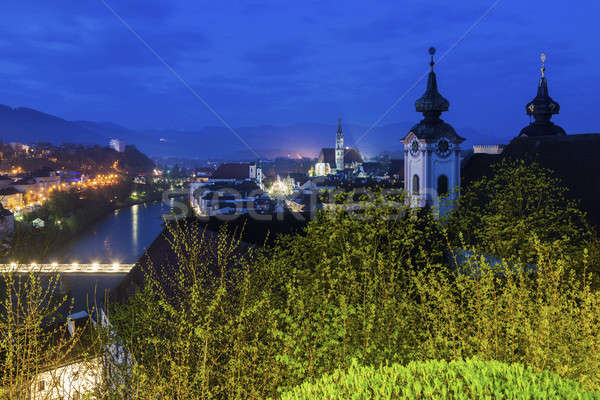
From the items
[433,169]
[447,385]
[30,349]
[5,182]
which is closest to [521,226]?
[447,385]

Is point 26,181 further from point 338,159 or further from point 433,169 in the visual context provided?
point 338,159

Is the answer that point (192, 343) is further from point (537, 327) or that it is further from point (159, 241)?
point (159, 241)

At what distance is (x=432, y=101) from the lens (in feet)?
69.9

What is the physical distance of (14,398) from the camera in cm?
480

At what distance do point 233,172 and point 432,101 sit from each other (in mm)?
58969

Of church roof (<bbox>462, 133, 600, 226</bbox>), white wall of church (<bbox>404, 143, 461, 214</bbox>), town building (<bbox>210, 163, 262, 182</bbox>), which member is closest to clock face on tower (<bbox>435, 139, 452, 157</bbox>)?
white wall of church (<bbox>404, 143, 461, 214</bbox>)

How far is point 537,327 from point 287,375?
2998 millimetres

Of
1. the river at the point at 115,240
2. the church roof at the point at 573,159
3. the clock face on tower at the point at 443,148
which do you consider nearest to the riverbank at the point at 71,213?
the river at the point at 115,240

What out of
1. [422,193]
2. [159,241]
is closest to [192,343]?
[159,241]

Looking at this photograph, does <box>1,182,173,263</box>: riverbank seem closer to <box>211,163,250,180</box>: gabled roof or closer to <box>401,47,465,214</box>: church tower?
<box>211,163,250,180</box>: gabled roof

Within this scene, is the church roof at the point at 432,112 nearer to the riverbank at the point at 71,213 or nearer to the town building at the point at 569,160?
the town building at the point at 569,160

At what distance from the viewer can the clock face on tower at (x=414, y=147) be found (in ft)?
72.1

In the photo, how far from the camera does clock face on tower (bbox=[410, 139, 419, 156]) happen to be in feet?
72.1

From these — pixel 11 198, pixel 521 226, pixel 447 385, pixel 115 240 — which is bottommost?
pixel 115 240
